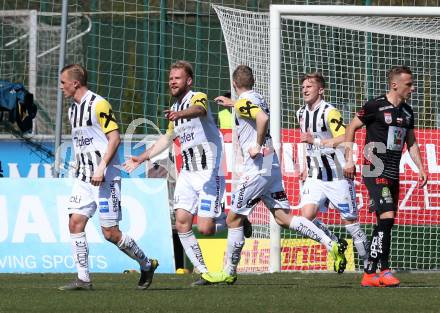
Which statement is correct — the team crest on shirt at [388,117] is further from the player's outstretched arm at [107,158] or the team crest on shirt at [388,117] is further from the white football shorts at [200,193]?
the player's outstretched arm at [107,158]

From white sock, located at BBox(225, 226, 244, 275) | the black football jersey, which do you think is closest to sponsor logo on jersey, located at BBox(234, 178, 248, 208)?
white sock, located at BBox(225, 226, 244, 275)

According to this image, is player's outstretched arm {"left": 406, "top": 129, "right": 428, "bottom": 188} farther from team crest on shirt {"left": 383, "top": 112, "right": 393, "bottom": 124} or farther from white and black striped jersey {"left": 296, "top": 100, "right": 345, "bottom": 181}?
white and black striped jersey {"left": 296, "top": 100, "right": 345, "bottom": 181}

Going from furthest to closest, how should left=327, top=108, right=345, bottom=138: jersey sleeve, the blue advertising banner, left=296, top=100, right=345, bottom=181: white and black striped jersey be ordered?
the blue advertising banner
left=296, top=100, right=345, bottom=181: white and black striped jersey
left=327, top=108, right=345, bottom=138: jersey sleeve

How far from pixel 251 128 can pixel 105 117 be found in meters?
1.83

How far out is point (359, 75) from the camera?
52.5 feet

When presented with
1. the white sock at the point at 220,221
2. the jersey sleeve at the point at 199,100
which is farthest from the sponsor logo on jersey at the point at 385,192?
the jersey sleeve at the point at 199,100

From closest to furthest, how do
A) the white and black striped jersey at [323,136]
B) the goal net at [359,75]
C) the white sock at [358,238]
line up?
the white and black striped jersey at [323,136] < the white sock at [358,238] < the goal net at [359,75]

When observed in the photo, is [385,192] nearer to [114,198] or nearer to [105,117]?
[114,198]

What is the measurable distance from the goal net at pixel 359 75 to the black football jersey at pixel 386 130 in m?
4.18

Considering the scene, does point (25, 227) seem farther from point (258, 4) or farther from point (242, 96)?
point (258, 4)

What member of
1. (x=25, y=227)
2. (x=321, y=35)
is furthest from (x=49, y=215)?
(x=321, y=35)

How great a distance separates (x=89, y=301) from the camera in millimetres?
9562

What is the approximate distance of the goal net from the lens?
15734mm

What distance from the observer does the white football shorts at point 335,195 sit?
43.5 feet
